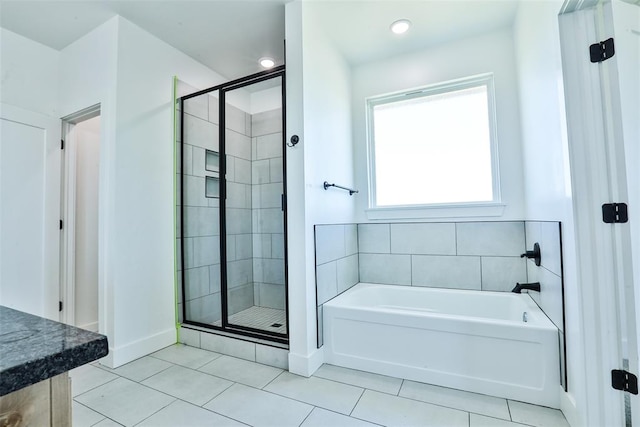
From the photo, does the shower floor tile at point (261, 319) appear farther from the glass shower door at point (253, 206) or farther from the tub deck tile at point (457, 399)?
the tub deck tile at point (457, 399)

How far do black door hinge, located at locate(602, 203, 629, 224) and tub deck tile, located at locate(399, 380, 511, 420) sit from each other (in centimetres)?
108

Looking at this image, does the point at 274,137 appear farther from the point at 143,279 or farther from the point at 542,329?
the point at 542,329

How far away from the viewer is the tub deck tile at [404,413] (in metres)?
1.50

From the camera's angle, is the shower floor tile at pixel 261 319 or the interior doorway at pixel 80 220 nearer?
the shower floor tile at pixel 261 319

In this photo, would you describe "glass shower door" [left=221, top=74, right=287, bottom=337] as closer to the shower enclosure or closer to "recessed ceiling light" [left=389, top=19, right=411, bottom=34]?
the shower enclosure

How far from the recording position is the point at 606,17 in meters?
1.32

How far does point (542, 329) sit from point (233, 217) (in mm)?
2415

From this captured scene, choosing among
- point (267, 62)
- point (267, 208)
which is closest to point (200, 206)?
point (267, 208)

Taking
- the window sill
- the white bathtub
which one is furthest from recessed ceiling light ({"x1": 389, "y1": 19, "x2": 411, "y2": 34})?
the white bathtub

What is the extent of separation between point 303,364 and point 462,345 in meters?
1.01

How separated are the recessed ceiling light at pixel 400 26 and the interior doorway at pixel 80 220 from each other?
2588 millimetres

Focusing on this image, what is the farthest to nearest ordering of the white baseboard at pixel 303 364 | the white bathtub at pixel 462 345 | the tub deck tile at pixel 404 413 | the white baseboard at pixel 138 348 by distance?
the white baseboard at pixel 138 348
the white baseboard at pixel 303 364
the white bathtub at pixel 462 345
the tub deck tile at pixel 404 413

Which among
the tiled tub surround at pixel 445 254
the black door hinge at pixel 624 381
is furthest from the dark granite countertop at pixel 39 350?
the tiled tub surround at pixel 445 254

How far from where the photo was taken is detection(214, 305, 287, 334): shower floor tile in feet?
8.01
